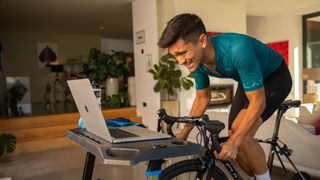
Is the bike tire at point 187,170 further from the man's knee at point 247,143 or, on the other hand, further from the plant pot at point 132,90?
the plant pot at point 132,90

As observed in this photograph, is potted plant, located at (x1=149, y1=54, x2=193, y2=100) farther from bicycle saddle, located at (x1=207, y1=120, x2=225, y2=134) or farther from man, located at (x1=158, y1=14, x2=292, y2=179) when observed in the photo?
bicycle saddle, located at (x1=207, y1=120, x2=225, y2=134)

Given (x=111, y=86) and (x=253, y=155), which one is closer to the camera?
(x=253, y=155)

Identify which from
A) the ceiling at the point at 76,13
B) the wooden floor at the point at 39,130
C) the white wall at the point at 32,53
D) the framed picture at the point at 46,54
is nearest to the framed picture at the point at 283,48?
the ceiling at the point at 76,13

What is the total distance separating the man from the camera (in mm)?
1105

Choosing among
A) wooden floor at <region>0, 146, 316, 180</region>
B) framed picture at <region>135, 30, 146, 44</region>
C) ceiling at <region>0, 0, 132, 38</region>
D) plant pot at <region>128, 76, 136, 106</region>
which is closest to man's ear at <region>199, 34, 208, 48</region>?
wooden floor at <region>0, 146, 316, 180</region>

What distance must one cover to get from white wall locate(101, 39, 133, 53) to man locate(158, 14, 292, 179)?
8.68 m

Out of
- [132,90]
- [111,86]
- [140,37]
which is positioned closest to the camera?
[140,37]

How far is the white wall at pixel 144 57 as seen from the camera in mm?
4766

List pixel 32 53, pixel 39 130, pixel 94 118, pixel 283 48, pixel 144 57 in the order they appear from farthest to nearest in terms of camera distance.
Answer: pixel 32 53 → pixel 283 48 → pixel 144 57 → pixel 39 130 → pixel 94 118

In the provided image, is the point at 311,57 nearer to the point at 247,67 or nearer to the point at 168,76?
the point at 168,76

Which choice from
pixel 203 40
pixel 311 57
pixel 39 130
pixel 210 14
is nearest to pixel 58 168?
pixel 39 130

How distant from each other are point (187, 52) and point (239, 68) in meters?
0.24

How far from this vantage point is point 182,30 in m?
1.07

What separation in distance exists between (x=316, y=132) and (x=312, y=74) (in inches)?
152
